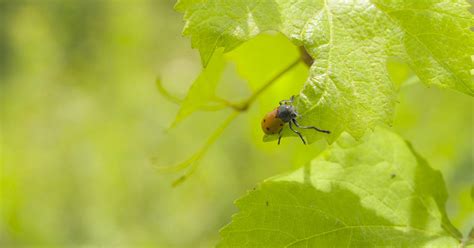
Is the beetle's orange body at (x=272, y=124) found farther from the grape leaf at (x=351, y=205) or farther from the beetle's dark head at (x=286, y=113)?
the grape leaf at (x=351, y=205)

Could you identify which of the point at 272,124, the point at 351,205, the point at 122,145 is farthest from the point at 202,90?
the point at 122,145

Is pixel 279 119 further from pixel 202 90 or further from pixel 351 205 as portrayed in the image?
pixel 202 90

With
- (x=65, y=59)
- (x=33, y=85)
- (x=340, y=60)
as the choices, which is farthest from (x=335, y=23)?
(x=65, y=59)

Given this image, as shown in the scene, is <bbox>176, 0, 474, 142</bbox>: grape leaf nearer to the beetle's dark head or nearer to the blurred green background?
the beetle's dark head

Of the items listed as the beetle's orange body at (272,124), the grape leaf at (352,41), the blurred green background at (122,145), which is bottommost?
the blurred green background at (122,145)

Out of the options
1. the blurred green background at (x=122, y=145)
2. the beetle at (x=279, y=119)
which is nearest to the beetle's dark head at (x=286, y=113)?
the beetle at (x=279, y=119)

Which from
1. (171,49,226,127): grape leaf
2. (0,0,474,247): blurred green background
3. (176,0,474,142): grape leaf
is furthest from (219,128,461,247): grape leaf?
(0,0,474,247): blurred green background
